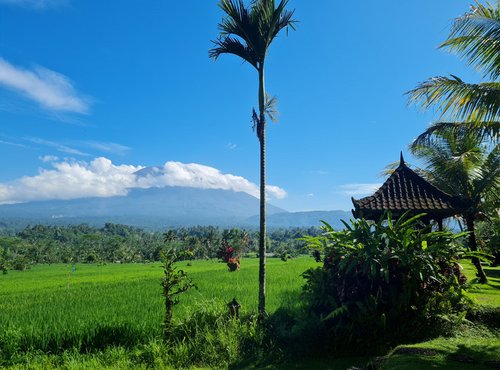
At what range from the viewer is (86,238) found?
257 ft

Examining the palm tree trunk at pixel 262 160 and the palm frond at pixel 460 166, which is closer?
the palm tree trunk at pixel 262 160

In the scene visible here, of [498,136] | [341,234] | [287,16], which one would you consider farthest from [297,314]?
[498,136]

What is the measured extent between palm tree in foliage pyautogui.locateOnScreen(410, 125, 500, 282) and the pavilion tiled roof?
3371 millimetres

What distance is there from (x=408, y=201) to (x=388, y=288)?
3902 mm

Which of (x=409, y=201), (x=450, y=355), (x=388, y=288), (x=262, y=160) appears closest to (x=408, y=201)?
(x=409, y=201)

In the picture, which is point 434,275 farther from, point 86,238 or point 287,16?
point 86,238

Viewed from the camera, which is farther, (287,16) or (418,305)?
(287,16)

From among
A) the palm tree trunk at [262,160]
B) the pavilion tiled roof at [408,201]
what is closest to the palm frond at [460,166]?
the pavilion tiled roof at [408,201]

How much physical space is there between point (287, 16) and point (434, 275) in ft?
20.0

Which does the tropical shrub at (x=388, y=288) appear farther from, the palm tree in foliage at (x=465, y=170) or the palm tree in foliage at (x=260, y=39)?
the palm tree in foliage at (x=465, y=170)

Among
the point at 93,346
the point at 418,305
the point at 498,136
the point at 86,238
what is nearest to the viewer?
the point at 418,305

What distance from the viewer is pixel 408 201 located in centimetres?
929

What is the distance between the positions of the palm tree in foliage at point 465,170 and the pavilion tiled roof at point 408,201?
337cm

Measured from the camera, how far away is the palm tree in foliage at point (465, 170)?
45.4ft
